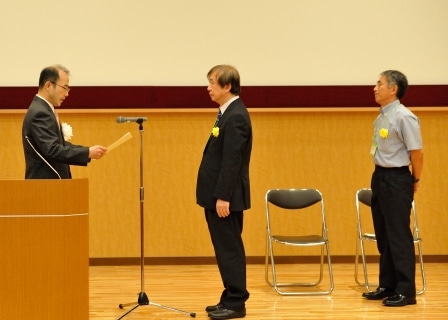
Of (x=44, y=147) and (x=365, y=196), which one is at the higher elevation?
(x=44, y=147)

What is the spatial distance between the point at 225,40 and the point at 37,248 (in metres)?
4.05

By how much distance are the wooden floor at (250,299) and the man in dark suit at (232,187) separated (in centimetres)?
22

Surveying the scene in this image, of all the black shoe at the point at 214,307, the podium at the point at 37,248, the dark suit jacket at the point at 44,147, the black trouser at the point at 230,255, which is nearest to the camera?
the podium at the point at 37,248

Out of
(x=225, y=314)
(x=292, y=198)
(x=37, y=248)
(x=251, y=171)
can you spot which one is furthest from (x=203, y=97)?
(x=37, y=248)

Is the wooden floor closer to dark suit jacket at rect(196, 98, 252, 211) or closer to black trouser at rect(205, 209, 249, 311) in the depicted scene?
black trouser at rect(205, 209, 249, 311)

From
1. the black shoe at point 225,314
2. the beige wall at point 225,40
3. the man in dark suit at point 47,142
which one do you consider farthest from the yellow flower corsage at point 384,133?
the man in dark suit at point 47,142

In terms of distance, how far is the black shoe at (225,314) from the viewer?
5453 mm

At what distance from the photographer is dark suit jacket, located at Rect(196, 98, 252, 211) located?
5355mm

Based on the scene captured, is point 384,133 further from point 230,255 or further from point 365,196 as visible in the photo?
point 230,255

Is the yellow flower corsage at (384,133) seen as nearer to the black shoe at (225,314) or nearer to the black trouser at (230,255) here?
the black trouser at (230,255)

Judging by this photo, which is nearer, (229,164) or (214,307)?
(229,164)

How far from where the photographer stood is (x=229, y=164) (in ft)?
17.5

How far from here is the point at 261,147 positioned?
7.80 m

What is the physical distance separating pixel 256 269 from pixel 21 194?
381 centimetres
